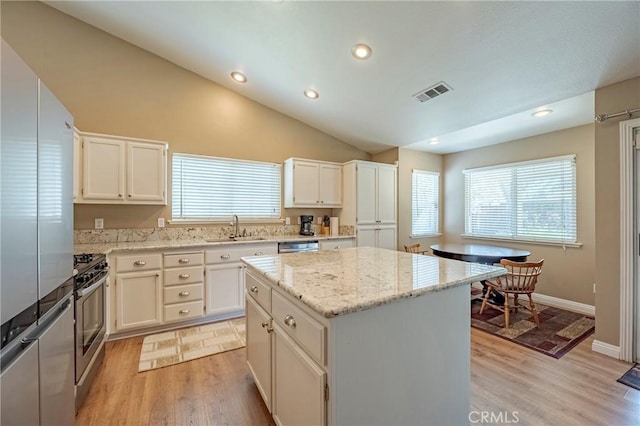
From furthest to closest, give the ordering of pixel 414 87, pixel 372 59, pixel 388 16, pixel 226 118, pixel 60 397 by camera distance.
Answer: pixel 226 118
pixel 414 87
pixel 372 59
pixel 388 16
pixel 60 397

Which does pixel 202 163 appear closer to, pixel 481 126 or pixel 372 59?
pixel 372 59

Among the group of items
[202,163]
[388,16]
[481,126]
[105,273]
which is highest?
[388,16]

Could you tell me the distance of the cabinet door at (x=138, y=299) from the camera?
281 centimetres

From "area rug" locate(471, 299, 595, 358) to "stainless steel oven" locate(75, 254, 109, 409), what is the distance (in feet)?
12.1

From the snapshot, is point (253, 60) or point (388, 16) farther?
point (253, 60)

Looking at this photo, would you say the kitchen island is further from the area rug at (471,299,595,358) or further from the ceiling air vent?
the ceiling air vent

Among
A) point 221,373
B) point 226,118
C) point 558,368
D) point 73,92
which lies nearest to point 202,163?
point 226,118

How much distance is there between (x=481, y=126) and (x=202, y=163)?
155 inches

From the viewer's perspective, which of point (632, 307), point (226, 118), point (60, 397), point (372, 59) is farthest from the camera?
point (226, 118)

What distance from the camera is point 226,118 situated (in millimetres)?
3996

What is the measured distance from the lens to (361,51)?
8.68 ft

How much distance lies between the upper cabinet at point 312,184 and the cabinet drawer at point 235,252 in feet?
3.12

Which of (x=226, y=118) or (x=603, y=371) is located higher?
(x=226, y=118)

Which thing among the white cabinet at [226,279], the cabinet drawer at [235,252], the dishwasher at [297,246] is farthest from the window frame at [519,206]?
the white cabinet at [226,279]
